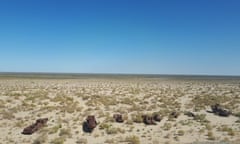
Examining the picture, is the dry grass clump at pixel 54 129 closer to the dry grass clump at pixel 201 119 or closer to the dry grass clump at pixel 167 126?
the dry grass clump at pixel 167 126

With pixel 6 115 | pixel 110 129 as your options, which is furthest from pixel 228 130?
pixel 6 115

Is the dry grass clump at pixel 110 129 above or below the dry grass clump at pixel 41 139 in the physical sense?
above

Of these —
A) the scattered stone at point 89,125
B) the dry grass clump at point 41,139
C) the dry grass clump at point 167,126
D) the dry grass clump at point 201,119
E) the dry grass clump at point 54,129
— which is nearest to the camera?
the dry grass clump at point 41,139

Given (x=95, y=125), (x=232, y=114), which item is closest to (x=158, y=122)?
(x=95, y=125)

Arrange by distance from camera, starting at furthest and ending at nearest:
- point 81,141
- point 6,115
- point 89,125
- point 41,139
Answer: point 6,115 → point 89,125 → point 41,139 → point 81,141

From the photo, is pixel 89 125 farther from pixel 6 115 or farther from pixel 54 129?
pixel 6 115

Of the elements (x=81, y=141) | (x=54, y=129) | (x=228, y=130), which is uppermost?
(x=228, y=130)

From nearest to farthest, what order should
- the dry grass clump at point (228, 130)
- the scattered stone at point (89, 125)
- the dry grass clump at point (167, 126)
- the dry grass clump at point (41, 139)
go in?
1. the dry grass clump at point (41, 139)
2. the dry grass clump at point (228, 130)
3. the scattered stone at point (89, 125)
4. the dry grass clump at point (167, 126)

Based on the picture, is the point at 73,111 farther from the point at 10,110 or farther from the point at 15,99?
the point at 15,99

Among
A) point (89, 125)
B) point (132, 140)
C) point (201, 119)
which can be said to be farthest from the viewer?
point (201, 119)

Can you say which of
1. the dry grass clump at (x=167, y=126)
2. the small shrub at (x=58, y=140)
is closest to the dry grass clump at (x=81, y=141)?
the small shrub at (x=58, y=140)

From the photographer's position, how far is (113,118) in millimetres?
17719

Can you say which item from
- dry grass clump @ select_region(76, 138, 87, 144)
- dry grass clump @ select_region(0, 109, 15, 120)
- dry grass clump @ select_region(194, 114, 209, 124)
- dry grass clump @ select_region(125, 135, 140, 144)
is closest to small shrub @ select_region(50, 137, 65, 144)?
dry grass clump @ select_region(76, 138, 87, 144)

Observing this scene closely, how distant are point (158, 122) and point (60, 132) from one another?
21.1 feet
